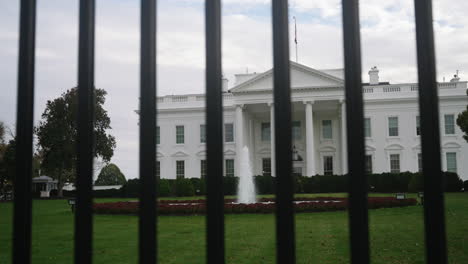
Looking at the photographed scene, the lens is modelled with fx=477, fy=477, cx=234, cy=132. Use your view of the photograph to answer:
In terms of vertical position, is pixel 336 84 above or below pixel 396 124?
above

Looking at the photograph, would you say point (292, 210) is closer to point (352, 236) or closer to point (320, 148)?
point (352, 236)

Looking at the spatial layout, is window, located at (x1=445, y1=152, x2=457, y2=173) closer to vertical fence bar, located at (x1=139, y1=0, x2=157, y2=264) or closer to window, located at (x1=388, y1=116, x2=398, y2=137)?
window, located at (x1=388, y1=116, x2=398, y2=137)

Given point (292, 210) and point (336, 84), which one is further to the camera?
point (336, 84)

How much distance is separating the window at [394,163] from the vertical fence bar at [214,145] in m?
41.3

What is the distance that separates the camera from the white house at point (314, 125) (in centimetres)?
3797

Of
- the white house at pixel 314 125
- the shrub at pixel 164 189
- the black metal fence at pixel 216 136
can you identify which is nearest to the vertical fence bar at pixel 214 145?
the black metal fence at pixel 216 136

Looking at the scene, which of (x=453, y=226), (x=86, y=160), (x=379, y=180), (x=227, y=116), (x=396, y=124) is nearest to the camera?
(x=86, y=160)

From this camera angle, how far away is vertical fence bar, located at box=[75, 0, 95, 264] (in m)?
1.12

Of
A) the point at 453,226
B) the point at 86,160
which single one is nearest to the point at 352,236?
the point at 86,160

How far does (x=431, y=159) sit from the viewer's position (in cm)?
98

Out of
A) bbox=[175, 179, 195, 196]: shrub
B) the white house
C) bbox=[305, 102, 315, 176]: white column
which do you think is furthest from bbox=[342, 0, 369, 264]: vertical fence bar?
bbox=[305, 102, 315, 176]: white column

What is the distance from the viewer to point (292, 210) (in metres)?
1.05

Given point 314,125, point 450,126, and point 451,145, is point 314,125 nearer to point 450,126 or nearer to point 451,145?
point 450,126

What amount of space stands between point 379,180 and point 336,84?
8291 millimetres
